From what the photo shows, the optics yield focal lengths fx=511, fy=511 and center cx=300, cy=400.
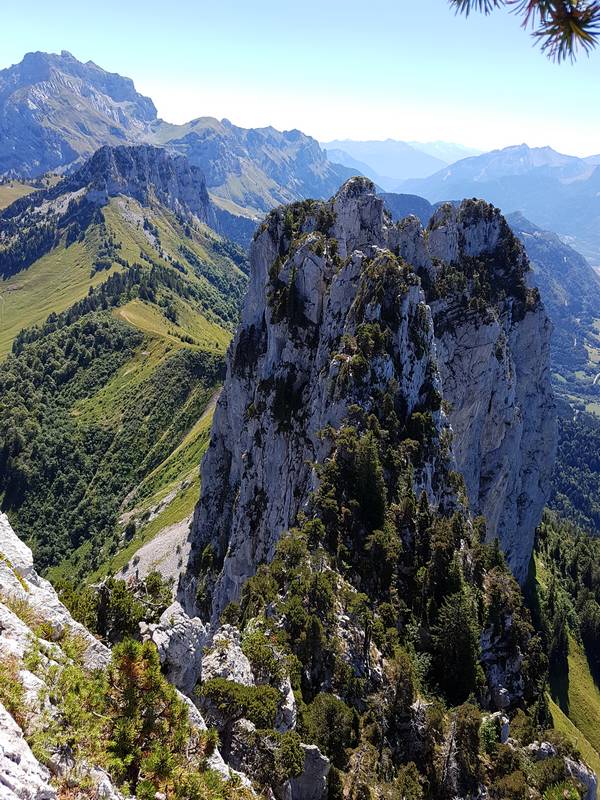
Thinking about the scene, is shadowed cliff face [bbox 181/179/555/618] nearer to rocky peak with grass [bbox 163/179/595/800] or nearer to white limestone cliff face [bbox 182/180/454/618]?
white limestone cliff face [bbox 182/180/454/618]

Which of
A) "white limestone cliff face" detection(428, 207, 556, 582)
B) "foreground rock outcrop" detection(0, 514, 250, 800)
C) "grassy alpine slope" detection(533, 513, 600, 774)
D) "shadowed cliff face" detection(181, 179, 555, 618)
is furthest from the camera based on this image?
"white limestone cliff face" detection(428, 207, 556, 582)

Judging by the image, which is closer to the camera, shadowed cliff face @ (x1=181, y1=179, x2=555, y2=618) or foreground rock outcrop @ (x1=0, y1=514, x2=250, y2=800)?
foreground rock outcrop @ (x1=0, y1=514, x2=250, y2=800)

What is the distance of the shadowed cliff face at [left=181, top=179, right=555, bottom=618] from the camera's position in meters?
72.8

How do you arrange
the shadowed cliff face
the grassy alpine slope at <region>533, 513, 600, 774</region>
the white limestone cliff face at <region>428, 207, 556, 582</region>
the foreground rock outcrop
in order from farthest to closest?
the white limestone cliff face at <region>428, 207, 556, 582</region> → the grassy alpine slope at <region>533, 513, 600, 774</region> → the shadowed cliff face → the foreground rock outcrop

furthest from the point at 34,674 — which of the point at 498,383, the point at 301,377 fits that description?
the point at 498,383

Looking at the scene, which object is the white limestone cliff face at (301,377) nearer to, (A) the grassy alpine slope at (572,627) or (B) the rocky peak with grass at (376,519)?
(B) the rocky peak with grass at (376,519)

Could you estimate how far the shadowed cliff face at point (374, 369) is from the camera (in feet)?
239

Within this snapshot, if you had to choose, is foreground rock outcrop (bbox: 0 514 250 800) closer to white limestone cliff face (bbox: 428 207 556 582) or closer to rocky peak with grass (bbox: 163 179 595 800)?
rocky peak with grass (bbox: 163 179 595 800)

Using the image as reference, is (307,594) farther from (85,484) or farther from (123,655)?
(85,484)

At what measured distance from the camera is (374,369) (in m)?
69.4

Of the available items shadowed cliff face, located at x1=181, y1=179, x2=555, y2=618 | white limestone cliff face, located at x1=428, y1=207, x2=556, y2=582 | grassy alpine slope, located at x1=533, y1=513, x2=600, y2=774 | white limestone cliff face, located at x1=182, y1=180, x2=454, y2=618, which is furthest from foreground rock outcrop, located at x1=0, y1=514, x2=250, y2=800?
grassy alpine slope, located at x1=533, y1=513, x2=600, y2=774

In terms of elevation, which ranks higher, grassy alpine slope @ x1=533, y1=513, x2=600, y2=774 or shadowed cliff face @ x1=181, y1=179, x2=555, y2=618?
shadowed cliff face @ x1=181, y1=179, x2=555, y2=618

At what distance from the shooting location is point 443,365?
107125mm

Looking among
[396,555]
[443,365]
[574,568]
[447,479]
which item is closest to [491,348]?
[443,365]
